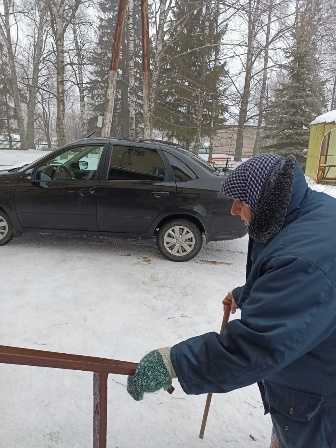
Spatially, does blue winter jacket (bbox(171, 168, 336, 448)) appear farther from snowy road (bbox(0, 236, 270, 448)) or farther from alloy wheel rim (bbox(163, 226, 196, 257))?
alloy wheel rim (bbox(163, 226, 196, 257))

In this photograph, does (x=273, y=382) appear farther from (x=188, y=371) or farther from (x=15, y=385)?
(x=15, y=385)

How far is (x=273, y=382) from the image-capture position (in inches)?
58.2

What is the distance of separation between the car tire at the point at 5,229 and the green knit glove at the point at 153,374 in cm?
513

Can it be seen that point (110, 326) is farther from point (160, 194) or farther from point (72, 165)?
point (72, 165)

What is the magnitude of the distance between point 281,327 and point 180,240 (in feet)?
15.1

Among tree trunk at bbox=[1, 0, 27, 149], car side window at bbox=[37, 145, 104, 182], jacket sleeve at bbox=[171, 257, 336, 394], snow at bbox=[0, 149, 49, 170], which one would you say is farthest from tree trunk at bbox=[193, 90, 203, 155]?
jacket sleeve at bbox=[171, 257, 336, 394]

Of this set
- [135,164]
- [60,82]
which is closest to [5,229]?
[135,164]

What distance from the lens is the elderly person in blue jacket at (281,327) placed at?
1131 mm

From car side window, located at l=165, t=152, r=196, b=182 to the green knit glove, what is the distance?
4.39m

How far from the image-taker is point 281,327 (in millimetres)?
1127

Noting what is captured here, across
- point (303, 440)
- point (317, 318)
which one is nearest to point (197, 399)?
point (303, 440)

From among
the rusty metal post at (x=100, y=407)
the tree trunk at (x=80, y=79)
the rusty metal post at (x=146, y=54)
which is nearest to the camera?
the rusty metal post at (x=100, y=407)

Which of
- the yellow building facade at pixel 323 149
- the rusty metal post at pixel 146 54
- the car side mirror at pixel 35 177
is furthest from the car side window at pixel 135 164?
the yellow building facade at pixel 323 149

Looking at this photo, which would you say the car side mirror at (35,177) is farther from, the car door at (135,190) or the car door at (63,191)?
the car door at (135,190)
